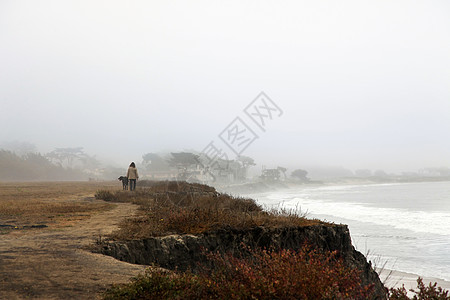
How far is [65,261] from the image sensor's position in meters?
6.24

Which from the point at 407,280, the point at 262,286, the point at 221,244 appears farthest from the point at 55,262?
the point at 407,280

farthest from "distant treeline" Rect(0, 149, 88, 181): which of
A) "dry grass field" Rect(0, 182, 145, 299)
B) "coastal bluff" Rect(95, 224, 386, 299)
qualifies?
"coastal bluff" Rect(95, 224, 386, 299)

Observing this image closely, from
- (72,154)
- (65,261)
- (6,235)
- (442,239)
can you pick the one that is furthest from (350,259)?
(72,154)

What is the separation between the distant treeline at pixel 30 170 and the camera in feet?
304

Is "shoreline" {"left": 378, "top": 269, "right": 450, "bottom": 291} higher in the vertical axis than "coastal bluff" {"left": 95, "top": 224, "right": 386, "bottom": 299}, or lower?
lower

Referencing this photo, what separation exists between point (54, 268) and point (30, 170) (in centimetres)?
10732

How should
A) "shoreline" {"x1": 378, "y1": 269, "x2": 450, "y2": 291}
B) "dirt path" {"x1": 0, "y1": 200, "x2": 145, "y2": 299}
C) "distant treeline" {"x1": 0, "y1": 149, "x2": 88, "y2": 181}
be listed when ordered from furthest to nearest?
1. "distant treeline" {"x1": 0, "y1": 149, "x2": 88, "y2": 181}
2. "shoreline" {"x1": 378, "y1": 269, "x2": 450, "y2": 291}
3. "dirt path" {"x1": 0, "y1": 200, "x2": 145, "y2": 299}

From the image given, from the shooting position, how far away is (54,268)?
226 inches

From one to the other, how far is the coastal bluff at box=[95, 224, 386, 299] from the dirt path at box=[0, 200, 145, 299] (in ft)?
2.90

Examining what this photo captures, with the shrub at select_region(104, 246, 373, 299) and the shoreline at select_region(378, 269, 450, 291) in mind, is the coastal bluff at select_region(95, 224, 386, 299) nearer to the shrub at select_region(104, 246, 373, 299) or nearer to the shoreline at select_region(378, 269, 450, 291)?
the shrub at select_region(104, 246, 373, 299)

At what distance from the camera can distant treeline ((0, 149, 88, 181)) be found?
92.8 metres

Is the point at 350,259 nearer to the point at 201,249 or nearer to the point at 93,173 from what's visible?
the point at 201,249

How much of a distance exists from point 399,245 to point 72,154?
140154mm

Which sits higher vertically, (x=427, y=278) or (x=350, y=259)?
(x=350, y=259)
